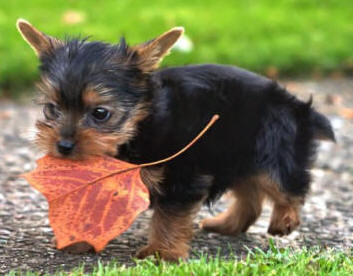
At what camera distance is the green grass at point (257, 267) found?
156 inches

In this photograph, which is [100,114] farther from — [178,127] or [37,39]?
[37,39]

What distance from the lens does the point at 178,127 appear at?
468 centimetres

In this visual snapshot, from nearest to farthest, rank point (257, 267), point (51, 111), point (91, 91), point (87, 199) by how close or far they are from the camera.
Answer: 1. point (257, 267)
2. point (87, 199)
3. point (91, 91)
4. point (51, 111)

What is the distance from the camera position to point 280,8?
1280 centimetres

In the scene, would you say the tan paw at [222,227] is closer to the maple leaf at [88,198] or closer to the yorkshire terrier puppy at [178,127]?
the yorkshire terrier puppy at [178,127]

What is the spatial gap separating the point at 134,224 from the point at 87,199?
1.37 metres

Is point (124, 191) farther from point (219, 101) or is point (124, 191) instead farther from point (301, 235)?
point (301, 235)

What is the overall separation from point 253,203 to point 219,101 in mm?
863

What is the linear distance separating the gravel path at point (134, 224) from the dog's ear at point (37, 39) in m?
0.51

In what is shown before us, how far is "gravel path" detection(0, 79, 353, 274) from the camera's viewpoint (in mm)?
4633

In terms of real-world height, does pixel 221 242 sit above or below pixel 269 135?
below

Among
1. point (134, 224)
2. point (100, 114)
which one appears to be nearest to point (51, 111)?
point (100, 114)

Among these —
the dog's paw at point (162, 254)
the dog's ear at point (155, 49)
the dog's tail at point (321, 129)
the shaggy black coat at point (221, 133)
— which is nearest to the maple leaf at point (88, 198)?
the shaggy black coat at point (221, 133)

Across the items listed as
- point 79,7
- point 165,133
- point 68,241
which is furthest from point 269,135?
point 79,7
